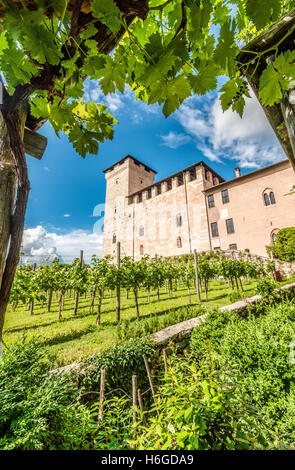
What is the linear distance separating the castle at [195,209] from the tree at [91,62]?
1581 centimetres

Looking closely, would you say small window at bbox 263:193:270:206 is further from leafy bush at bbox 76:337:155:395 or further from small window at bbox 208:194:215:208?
leafy bush at bbox 76:337:155:395

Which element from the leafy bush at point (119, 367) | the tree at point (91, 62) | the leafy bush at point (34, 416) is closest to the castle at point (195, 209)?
the leafy bush at point (119, 367)

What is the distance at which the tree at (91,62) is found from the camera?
0.83m

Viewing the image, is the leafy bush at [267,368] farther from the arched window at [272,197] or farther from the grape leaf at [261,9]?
the arched window at [272,197]

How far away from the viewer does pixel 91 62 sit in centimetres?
97

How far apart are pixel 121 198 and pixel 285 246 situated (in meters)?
26.8

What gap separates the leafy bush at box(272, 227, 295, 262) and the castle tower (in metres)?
21.2

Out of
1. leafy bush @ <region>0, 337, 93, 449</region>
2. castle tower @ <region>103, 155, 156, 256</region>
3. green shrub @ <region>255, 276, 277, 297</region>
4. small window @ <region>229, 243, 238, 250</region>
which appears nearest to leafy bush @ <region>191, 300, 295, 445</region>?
leafy bush @ <region>0, 337, 93, 449</region>

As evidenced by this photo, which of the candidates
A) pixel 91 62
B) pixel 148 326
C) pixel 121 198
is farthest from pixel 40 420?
pixel 121 198

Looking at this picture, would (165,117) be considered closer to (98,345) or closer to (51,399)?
(51,399)

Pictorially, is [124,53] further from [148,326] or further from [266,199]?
[266,199]

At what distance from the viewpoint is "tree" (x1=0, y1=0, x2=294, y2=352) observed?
2.72 feet

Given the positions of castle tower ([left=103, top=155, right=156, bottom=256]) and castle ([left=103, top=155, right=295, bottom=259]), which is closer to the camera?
castle ([left=103, top=155, right=295, bottom=259])

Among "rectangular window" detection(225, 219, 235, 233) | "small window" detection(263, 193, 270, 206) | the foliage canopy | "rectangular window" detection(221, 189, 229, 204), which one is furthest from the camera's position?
"rectangular window" detection(221, 189, 229, 204)
